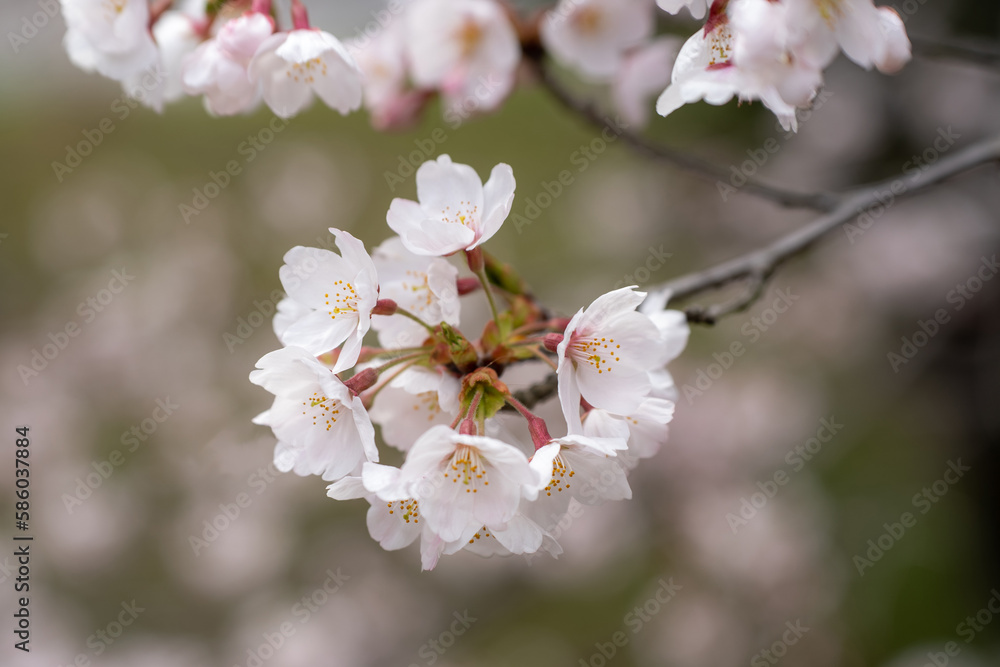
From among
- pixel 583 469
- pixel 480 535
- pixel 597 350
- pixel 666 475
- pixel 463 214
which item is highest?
pixel 463 214

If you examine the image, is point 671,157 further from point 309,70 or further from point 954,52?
point 309,70

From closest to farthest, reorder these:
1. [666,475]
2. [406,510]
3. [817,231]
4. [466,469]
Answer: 1. [466,469]
2. [406,510]
3. [817,231]
4. [666,475]

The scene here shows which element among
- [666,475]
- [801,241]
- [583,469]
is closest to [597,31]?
[801,241]

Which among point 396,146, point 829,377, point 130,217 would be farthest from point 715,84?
point 396,146

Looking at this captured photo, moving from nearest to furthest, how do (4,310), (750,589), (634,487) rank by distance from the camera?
1. (750,589)
2. (634,487)
3. (4,310)

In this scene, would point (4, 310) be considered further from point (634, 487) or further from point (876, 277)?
point (876, 277)

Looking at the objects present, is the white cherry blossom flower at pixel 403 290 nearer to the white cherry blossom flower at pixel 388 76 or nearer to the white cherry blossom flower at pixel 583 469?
the white cherry blossom flower at pixel 583 469

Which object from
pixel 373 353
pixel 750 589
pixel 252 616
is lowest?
pixel 252 616
